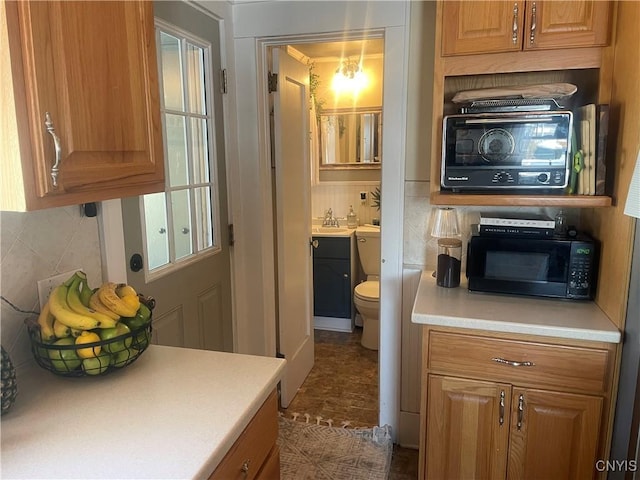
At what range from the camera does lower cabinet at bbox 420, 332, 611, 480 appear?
59.1 inches

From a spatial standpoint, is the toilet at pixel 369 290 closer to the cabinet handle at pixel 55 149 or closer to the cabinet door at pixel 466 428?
the cabinet door at pixel 466 428

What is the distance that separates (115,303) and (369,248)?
2622 mm

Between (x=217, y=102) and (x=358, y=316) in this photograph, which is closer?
(x=217, y=102)

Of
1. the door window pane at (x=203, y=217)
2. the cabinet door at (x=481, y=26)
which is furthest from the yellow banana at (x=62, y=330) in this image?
the cabinet door at (x=481, y=26)

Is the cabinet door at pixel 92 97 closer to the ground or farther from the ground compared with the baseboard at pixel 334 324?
farther from the ground

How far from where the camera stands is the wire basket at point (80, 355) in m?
1.05

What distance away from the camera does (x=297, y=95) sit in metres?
2.65

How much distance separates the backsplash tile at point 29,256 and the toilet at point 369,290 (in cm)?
214

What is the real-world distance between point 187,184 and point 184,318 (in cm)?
56

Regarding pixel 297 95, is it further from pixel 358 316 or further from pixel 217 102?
pixel 358 316

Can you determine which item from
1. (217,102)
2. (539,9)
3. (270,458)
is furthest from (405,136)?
(270,458)

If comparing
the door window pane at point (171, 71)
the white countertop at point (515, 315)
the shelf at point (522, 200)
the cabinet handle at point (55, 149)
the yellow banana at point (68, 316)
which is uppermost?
the door window pane at point (171, 71)

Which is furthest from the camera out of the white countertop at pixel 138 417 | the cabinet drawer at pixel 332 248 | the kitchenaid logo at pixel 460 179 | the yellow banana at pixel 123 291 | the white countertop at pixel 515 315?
the cabinet drawer at pixel 332 248

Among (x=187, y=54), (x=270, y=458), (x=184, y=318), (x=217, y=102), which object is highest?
(x=187, y=54)
